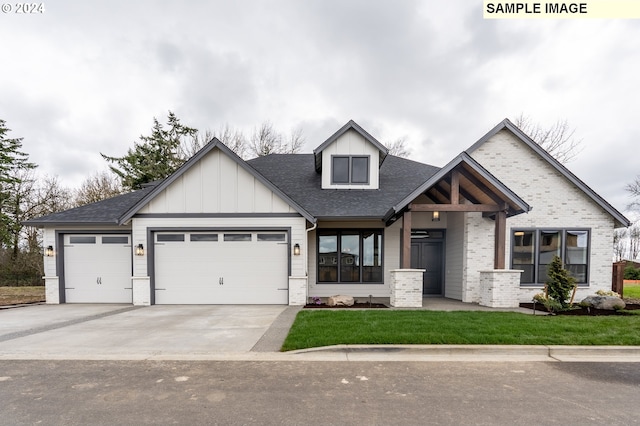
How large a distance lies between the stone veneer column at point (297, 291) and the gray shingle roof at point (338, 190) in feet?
7.91

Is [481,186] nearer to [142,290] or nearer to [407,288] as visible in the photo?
[407,288]

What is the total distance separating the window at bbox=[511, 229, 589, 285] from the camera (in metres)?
10.8

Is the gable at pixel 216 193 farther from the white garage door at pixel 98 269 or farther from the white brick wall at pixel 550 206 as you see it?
the white brick wall at pixel 550 206

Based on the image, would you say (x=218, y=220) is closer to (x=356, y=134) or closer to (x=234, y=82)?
(x=356, y=134)

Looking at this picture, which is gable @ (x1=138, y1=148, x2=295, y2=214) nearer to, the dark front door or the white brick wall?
the dark front door

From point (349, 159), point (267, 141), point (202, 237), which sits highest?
point (267, 141)

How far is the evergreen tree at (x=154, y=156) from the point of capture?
26.3 metres

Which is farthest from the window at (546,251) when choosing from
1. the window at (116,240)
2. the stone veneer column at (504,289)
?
the window at (116,240)

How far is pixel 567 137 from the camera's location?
22.1 metres

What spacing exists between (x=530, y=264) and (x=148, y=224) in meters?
13.9

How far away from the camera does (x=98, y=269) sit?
10969 mm

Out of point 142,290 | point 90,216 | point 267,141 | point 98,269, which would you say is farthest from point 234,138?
point 142,290

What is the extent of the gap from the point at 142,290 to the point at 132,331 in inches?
152

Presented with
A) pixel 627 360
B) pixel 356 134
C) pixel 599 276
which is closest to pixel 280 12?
pixel 356 134
